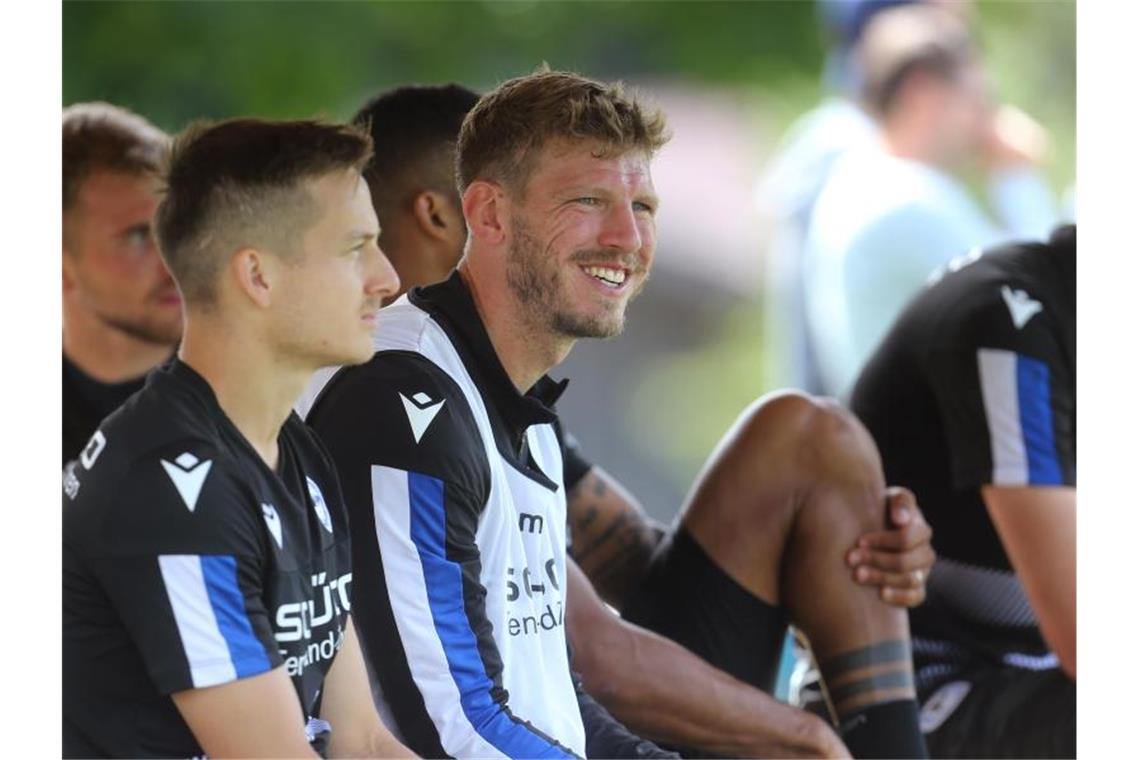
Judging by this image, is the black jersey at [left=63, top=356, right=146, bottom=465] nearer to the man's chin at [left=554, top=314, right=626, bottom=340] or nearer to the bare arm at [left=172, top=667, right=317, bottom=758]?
the man's chin at [left=554, top=314, right=626, bottom=340]

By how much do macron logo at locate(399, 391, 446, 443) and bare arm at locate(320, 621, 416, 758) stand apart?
22cm

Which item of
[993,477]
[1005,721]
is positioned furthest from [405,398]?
[1005,721]

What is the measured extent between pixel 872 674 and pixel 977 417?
0.46 meters

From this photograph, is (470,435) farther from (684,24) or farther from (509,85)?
(684,24)

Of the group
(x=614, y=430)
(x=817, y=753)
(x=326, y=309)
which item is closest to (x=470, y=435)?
(x=326, y=309)

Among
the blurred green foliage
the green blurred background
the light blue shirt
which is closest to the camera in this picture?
the light blue shirt

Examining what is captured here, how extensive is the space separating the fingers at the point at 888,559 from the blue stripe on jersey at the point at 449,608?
70 cm

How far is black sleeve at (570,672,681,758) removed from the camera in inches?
80.1

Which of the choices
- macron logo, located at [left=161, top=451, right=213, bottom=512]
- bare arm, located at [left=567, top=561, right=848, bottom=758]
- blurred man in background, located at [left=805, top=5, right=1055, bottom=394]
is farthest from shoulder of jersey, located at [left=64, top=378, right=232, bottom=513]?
blurred man in background, located at [left=805, top=5, right=1055, bottom=394]

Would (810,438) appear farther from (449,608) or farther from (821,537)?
(449,608)

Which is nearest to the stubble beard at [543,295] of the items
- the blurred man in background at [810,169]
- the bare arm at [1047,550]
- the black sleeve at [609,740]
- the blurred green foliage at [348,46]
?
the black sleeve at [609,740]

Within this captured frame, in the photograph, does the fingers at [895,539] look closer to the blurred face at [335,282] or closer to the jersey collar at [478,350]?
the jersey collar at [478,350]

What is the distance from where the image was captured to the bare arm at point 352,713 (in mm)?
1729

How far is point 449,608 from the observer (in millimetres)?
1728
